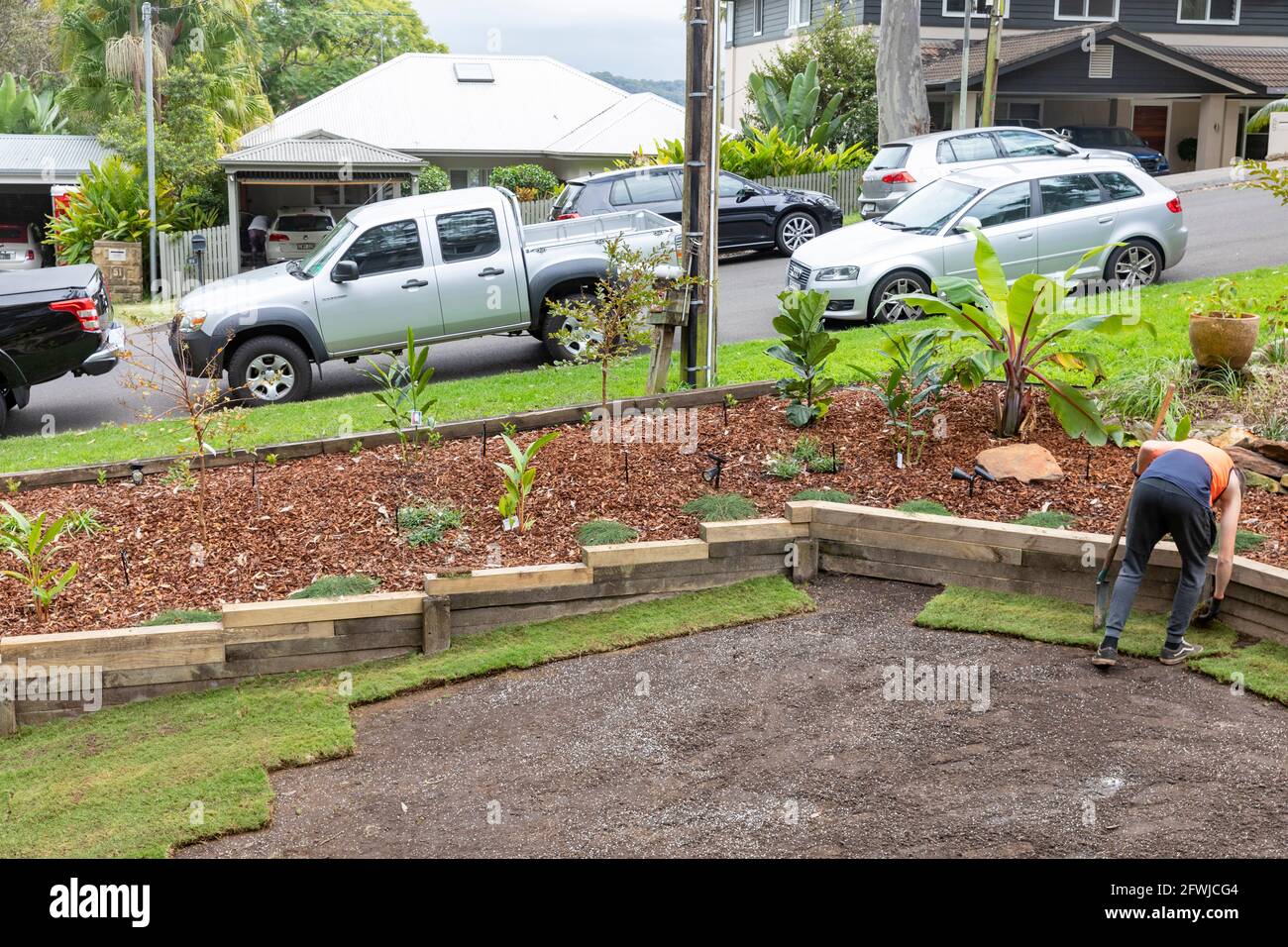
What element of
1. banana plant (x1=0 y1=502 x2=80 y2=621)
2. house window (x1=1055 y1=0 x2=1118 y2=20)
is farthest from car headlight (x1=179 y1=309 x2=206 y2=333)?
house window (x1=1055 y1=0 x2=1118 y2=20)

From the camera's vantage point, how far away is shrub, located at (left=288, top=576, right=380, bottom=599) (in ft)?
23.8

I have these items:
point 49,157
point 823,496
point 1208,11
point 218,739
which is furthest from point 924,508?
point 1208,11

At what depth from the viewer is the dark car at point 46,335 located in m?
12.4

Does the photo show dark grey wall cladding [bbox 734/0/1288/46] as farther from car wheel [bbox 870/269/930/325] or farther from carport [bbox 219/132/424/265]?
car wheel [bbox 870/269/930/325]

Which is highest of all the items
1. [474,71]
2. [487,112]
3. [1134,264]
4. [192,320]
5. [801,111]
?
[474,71]

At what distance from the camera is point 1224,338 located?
9.60m

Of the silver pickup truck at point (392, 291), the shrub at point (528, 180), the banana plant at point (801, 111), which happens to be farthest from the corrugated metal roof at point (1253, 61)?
the silver pickup truck at point (392, 291)

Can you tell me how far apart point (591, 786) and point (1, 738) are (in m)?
3.12

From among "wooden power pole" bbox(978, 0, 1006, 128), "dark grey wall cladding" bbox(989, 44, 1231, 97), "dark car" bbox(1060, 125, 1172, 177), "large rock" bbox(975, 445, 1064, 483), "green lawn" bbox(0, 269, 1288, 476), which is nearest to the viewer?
"large rock" bbox(975, 445, 1064, 483)

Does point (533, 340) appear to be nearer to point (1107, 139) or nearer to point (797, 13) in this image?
point (1107, 139)

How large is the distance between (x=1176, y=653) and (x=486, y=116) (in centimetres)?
3014

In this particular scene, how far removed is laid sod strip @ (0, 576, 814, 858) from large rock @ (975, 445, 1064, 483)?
5.86ft

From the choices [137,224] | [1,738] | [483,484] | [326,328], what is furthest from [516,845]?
[137,224]

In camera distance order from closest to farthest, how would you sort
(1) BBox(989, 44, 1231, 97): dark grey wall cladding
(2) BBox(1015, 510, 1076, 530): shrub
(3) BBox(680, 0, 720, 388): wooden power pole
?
→ (2) BBox(1015, 510, 1076, 530): shrub
(3) BBox(680, 0, 720, 388): wooden power pole
(1) BBox(989, 44, 1231, 97): dark grey wall cladding
